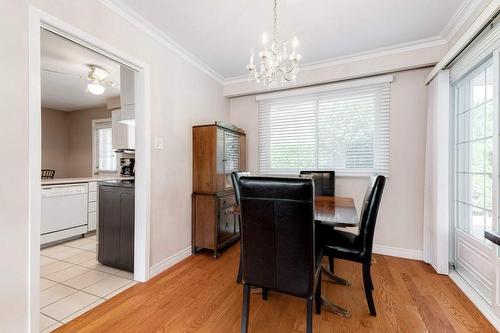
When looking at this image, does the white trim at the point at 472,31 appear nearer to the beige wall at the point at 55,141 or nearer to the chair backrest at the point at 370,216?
the chair backrest at the point at 370,216

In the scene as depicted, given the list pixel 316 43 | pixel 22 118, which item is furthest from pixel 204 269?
pixel 316 43

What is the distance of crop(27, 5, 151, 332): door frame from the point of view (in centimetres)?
144

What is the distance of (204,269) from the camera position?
251 centimetres

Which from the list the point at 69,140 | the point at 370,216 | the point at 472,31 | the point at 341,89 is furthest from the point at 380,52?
the point at 69,140

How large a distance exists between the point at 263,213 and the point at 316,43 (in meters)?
2.26

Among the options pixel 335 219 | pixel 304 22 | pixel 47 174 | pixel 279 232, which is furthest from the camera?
pixel 47 174

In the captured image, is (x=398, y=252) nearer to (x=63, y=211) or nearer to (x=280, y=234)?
(x=280, y=234)

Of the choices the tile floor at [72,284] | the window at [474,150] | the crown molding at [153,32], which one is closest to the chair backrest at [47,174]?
the tile floor at [72,284]

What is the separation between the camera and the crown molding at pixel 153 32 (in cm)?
194

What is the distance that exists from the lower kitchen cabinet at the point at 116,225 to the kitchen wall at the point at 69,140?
3594 mm

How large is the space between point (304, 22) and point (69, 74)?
353 cm

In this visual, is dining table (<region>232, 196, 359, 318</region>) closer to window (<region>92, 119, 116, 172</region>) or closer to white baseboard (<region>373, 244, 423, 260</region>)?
white baseboard (<region>373, 244, 423, 260</region>)

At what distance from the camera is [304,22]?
2211 millimetres

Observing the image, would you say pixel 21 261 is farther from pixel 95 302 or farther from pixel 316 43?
pixel 316 43
